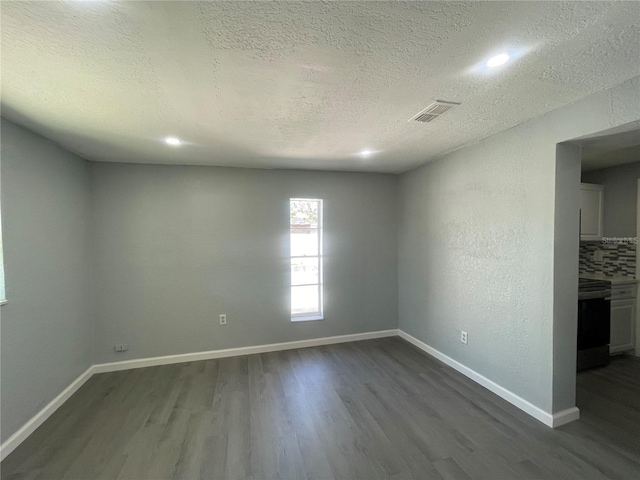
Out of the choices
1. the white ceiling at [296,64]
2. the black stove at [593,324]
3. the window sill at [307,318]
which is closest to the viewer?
the white ceiling at [296,64]

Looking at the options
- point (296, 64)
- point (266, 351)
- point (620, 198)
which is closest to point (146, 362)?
point (266, 351)

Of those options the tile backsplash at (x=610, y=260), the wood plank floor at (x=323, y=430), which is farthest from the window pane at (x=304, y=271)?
the tile backsplash at (x=610, y=260)

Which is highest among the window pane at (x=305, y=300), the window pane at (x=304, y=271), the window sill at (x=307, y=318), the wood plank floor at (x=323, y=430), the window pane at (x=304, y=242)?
the window pane at (x=304, y=242)

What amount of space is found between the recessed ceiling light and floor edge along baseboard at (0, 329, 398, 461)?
11.2ft

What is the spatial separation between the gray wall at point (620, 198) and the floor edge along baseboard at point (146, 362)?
317 cm

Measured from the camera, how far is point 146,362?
3158mm

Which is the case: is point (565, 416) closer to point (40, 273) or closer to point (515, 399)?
point (515, 399)

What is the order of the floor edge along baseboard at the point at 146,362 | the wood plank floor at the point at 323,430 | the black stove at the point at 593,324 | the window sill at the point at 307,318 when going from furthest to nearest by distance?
the window sill at the point at 307,318 < the black stove at the point at 593,324 < the floor edge along baseboard at the point at 146,362 < the wood plank floor at the point at 323,430

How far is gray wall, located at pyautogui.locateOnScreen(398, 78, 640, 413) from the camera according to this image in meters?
1.99

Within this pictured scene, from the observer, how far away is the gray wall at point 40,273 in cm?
191

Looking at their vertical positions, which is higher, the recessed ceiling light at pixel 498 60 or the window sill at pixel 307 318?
the recessed ceiling light at pixel 498 60

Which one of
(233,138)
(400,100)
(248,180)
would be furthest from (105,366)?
(400,100)

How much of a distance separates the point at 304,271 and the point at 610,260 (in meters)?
4.14

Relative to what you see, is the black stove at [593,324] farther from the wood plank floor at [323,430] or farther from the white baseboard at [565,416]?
the white baseboard at [565,416]
